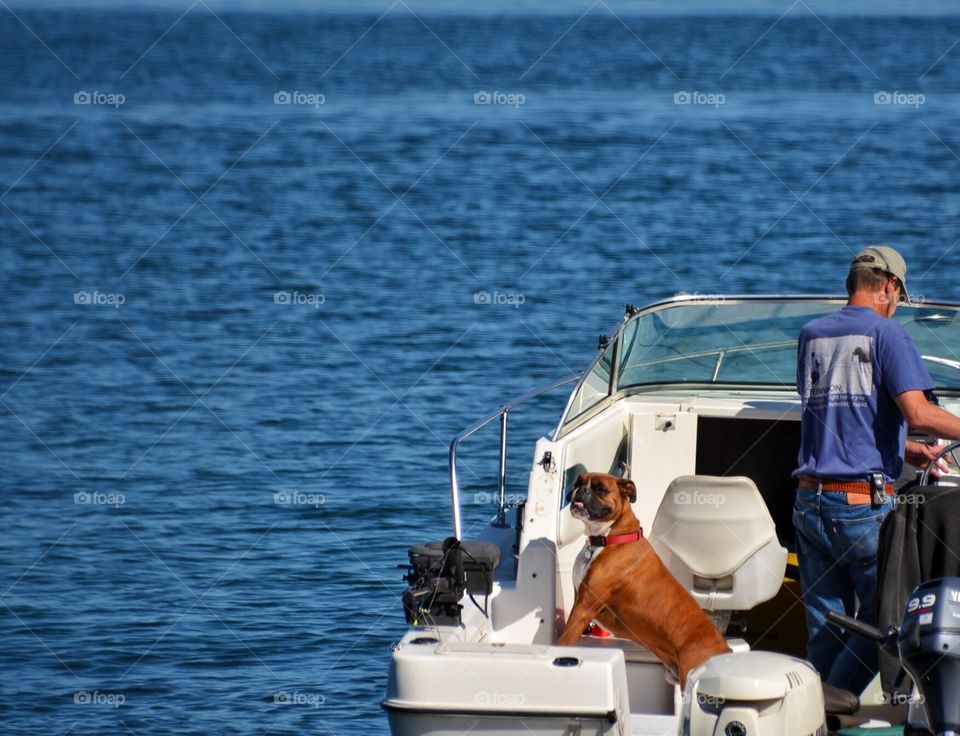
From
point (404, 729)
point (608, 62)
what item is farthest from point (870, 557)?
point (608, 62)

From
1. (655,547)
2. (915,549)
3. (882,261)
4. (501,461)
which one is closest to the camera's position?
(915,549)

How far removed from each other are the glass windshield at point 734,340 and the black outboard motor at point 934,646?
2.73 meters

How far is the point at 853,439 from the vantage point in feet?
17.4

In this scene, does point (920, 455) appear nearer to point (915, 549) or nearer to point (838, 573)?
point (838, 573)

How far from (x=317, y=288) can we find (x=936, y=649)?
17.0 meters

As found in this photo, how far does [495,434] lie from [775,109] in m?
28.9

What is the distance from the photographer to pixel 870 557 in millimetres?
5227

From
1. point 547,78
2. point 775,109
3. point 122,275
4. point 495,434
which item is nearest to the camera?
point 495,434

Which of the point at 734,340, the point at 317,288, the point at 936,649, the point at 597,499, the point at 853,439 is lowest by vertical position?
the point at 936,649

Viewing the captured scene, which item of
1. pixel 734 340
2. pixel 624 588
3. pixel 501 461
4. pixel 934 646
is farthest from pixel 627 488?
pixel 734 340

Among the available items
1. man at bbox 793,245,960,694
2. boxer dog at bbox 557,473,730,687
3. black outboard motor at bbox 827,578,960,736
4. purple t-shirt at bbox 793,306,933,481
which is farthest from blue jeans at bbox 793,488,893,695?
black outboard motor at bbox 827,578,960,736

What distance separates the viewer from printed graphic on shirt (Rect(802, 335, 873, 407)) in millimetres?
5270

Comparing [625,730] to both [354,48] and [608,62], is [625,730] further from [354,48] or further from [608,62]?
[354,48]

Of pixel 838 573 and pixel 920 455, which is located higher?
pixel 920 455
